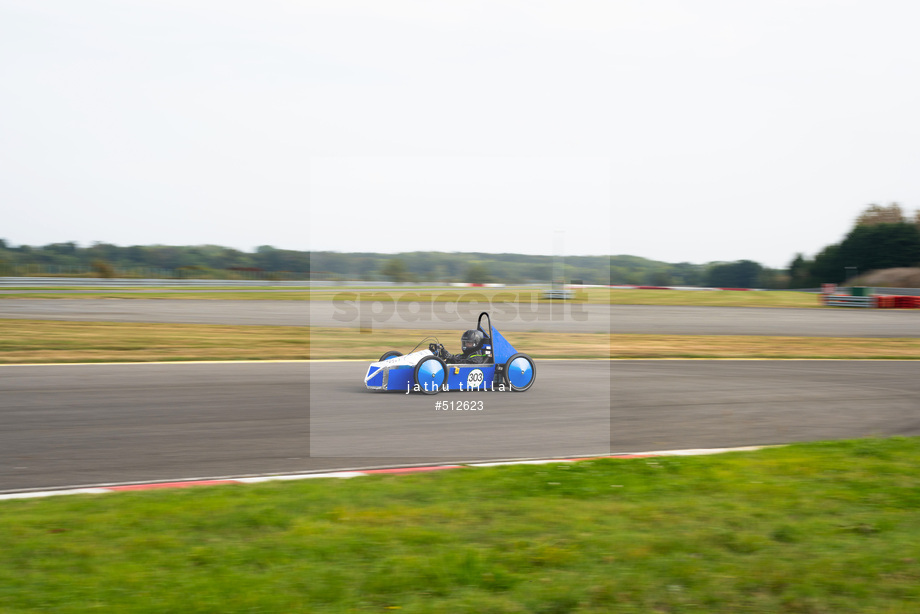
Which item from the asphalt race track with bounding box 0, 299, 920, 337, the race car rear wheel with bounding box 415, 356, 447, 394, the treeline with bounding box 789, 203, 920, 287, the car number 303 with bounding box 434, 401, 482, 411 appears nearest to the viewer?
the car number 303 with bounding box 434, 401, 482, 411

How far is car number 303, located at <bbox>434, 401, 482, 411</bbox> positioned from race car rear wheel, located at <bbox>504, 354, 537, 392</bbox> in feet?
3.63

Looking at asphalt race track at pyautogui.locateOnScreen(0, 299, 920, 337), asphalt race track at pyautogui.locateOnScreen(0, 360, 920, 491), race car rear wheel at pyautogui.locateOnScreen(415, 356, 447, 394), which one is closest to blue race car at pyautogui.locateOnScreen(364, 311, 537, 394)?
race car rear wheel at pyautogui.locateOnScreen(415, 356, 447, 394)

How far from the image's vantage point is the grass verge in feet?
51.4

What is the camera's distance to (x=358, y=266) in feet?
36.0

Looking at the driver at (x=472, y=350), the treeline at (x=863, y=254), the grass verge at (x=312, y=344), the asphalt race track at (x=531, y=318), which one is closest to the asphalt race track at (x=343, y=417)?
the driver at (x=472, y=350)

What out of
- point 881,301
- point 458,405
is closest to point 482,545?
point 458,405

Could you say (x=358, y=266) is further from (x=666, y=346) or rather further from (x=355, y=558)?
(x=666, y=346)

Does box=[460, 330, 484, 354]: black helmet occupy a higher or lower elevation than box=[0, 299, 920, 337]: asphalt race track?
higher

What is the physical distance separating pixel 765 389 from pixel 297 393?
7970 millimetres

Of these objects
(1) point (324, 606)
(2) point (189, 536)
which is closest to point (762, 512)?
(1) point (324, 606)

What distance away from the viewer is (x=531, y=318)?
98.3ft

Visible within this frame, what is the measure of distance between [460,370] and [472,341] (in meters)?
0.59

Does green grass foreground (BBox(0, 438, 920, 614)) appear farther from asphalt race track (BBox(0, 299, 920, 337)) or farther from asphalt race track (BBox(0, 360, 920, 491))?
asphalt race track (BBox(0, 299, 920, 337))

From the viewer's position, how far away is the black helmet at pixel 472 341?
11.2 metres
